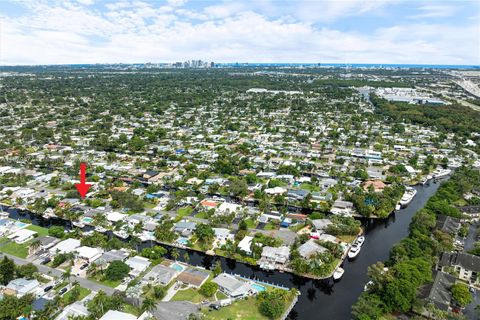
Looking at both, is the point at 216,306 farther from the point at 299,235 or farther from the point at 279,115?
the point at 279,115

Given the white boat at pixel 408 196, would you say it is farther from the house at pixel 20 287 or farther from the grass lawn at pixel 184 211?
the house at pixel 20 287

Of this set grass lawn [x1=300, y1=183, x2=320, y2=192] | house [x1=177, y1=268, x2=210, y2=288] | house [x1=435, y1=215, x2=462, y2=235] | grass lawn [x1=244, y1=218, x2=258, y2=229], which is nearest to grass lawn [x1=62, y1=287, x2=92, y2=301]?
house [x1=177, y1=268, x2=210, y2=288]

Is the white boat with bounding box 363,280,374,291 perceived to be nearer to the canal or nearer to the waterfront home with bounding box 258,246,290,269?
the canal

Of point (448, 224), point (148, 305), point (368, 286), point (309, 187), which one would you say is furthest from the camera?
point (309, 187)

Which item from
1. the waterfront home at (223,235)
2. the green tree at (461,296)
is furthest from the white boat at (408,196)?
the waterfront home at (223,235)

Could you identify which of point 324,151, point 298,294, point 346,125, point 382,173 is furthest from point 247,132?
Answer: point 298,294

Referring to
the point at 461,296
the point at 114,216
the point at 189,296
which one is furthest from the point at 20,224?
the point at 461,296

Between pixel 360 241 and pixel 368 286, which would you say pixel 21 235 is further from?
pixel 360 241
